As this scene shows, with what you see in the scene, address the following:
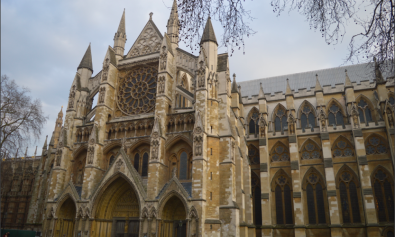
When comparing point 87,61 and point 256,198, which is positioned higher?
point 87,61

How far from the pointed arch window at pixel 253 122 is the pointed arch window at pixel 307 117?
4522mm

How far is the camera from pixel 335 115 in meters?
30.1

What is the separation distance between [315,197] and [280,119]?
8.83 meters

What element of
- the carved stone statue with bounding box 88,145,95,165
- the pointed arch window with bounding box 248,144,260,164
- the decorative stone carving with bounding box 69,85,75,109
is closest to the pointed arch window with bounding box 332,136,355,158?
the pointed arch window with bounding box 248,144,260,164

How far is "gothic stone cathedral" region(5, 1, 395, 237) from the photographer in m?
21.2

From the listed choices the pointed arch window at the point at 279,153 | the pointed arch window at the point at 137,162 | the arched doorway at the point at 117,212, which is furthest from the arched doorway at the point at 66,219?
the pointed arch window at the point at 279,153

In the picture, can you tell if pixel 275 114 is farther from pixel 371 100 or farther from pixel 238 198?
pixel 238 198

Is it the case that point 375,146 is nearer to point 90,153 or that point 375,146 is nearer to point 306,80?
point 306,80

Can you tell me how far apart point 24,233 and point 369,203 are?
87.5 ft

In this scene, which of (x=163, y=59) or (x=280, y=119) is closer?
(x=163, y=59)

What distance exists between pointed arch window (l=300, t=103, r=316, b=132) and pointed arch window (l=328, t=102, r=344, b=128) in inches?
62.6

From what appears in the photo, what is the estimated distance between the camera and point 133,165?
79.8ft

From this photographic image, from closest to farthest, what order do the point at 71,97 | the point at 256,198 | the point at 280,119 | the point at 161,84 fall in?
the point at 161,84
the point at 71,97
the point at 256,198
the point at 280,119

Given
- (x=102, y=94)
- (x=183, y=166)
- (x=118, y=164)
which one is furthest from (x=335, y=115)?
(x=102, y=94)
